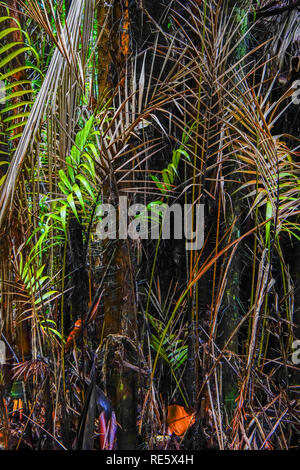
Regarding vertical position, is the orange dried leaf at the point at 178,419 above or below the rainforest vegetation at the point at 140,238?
below

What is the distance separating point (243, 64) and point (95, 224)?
26.7 inches

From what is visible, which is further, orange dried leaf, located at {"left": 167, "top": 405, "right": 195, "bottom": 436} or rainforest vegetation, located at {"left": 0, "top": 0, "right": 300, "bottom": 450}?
orange dried leaf, located at {"left": 167, "top": 405, "right": 195, "bottom": 436}

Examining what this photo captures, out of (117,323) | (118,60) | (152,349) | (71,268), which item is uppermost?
(118,60)

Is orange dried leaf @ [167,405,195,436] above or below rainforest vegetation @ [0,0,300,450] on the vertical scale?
below

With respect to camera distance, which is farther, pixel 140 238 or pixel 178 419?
pixel 140 238

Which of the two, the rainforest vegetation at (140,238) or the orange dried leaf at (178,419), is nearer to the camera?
the rainforest vegetation at (140,238)

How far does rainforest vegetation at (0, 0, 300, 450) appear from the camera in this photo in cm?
88

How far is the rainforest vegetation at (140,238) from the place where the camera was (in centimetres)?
88

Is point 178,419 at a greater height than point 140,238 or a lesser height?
lesser

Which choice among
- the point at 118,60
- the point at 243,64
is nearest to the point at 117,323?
the point at 118,60

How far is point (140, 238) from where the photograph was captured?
46.6 inches

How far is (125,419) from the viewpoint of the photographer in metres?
0.90
